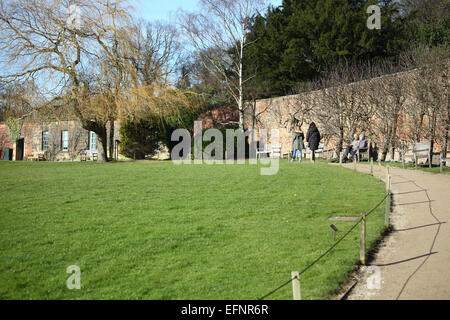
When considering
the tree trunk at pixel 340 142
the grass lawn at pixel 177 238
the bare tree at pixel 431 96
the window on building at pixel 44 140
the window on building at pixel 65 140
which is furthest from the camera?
the window on building at pixel 44 140

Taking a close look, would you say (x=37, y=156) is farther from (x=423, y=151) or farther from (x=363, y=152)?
(x=423, y=151)

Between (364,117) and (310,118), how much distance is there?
4.58 m

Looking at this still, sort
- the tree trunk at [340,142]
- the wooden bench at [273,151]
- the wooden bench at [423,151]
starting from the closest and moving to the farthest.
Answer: the wooden bench at [423,151] < the tree trunk at [340,142] < the wooden bench at [273,151]

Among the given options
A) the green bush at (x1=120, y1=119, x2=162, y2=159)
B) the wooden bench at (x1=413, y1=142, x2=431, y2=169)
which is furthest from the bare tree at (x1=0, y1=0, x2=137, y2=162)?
the wooden bench at (x1=413, y1=142, x2=431, y2=169)

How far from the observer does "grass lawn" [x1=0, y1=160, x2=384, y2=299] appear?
5.17 m

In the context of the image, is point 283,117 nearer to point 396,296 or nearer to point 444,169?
point 444,169

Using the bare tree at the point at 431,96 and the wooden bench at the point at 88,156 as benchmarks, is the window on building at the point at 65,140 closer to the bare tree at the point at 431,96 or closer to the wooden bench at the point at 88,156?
the wooden bench at the point at 88,156

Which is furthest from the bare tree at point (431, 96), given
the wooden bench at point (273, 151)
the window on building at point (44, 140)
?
the window on building at point (44, 140)

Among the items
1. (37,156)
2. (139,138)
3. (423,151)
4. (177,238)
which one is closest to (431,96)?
(423,151)

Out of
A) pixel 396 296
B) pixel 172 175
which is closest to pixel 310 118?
pixel 172 175

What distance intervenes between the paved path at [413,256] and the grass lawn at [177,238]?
35cm

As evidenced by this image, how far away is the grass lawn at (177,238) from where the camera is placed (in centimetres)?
517

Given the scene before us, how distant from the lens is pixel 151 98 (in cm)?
2211

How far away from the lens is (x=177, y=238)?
22.8 ft
